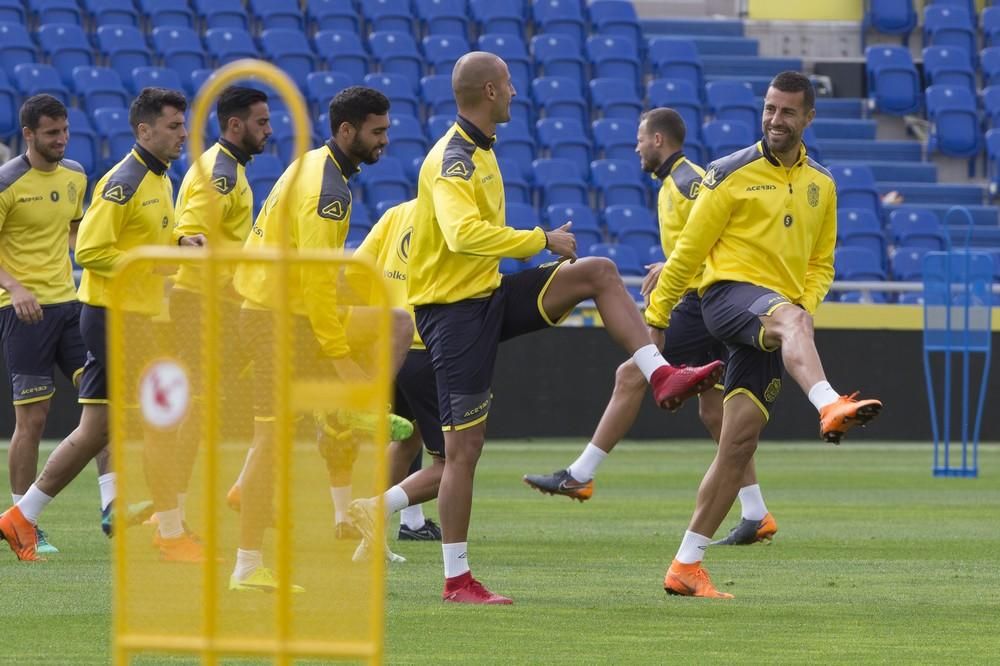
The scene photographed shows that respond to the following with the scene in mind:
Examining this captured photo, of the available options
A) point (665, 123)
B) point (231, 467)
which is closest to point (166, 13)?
point (665, 123)

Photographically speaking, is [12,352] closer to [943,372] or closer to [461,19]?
[943,372]

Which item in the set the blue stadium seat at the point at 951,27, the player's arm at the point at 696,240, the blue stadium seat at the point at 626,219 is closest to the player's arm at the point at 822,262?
the player's arm at the point at 696,240

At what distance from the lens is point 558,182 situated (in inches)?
900

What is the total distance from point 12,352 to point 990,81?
19.8m

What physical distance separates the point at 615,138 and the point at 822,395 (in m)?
17.1

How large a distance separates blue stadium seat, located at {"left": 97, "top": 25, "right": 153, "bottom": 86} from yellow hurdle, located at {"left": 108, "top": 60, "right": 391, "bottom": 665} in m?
19.4

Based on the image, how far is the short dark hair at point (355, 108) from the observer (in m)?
8.16

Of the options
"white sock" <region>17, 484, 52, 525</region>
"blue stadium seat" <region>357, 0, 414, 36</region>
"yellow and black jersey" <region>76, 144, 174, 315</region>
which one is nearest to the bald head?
"yellow and black jersey" <region>76, 144, 174, 315</region>

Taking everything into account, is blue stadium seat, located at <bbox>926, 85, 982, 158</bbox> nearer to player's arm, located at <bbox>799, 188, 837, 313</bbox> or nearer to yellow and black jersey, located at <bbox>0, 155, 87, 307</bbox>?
yellow and black jersey, located at <bbox>0, 155, 87, 307</bbox>

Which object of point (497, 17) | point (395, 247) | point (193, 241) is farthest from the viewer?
point (497, 17)

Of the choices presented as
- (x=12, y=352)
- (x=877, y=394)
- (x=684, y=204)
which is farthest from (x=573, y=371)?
(x=12, y=352)

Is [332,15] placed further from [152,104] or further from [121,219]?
[121,219]

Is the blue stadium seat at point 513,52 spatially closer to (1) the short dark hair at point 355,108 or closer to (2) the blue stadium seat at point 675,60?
(2) the blue stadium seat at point 675,60

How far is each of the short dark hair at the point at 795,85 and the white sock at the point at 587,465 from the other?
3283mm
